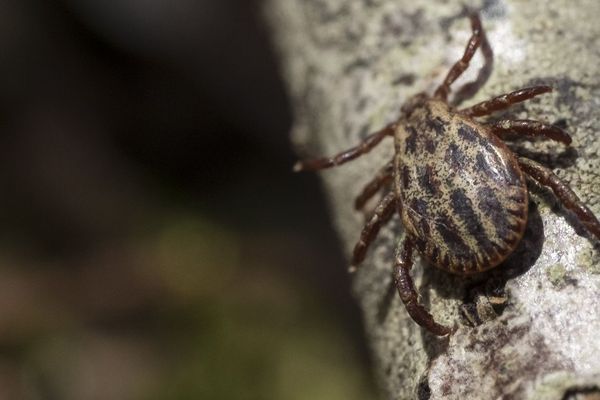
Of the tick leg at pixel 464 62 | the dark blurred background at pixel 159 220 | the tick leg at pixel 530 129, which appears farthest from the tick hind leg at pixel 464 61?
the dark blurred background at pixel 159 220

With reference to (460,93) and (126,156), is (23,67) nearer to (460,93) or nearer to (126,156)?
(126,156)

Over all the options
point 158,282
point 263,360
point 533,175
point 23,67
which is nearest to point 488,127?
point 533,175

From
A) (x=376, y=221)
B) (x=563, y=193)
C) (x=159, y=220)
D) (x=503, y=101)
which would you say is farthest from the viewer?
(x=159, y=220)

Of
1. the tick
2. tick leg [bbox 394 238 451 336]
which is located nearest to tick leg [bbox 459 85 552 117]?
the tick

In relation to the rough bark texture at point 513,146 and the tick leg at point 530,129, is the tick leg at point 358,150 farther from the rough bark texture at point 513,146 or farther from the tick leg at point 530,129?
the tick leg at point 530,129

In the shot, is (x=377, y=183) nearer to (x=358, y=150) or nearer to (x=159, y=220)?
(x=358, y=150)

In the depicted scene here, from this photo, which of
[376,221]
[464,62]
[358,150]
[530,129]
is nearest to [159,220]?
[358,150]
